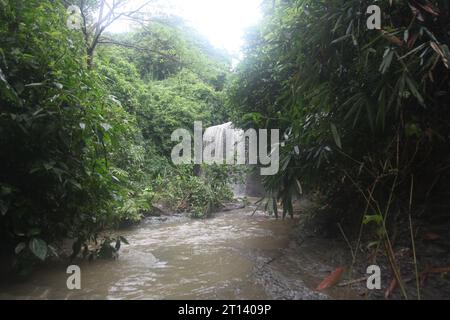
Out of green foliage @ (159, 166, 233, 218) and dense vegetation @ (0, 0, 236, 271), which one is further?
green foliage @ (159, 166, 233, 218)

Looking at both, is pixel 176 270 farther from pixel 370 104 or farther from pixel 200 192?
pixel 200 192

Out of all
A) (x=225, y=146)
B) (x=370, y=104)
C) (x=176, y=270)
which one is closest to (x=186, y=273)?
(x=176, y=270)

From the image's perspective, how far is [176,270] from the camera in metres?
3.22

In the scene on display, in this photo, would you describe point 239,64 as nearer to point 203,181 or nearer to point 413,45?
point 203,181

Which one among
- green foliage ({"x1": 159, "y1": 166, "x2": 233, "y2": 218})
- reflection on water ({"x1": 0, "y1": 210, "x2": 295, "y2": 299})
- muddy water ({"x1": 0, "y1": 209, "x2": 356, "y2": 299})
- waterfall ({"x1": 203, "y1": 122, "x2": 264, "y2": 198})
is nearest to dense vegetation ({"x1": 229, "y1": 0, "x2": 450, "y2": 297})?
muddy water ({"x1": 0, "y1": 209, "x2": 356, "y2": 299})

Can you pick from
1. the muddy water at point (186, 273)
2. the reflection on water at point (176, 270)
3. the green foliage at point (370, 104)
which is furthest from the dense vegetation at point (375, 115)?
the reflection on water at point (176, 270)

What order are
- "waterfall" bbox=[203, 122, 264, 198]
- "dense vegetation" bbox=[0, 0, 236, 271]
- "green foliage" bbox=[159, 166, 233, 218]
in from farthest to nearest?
1. "waterfall" bbox=[203, 122, 264, 198]
2. "green foliage" bbox=[159, 166, 233, 218]
3. "dense vegetation" bbox=[0, 0, 236, 271]

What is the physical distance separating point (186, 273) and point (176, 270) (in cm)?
16

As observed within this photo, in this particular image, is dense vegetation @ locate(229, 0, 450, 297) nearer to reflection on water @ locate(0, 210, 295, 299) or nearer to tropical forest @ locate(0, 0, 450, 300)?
tropical forest @ locate(0, 0, 450, 300)

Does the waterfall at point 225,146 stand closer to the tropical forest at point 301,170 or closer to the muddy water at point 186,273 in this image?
the muddy water at point 186,273

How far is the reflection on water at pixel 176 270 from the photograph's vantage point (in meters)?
2.57

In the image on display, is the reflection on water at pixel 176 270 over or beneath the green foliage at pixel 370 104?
beneath

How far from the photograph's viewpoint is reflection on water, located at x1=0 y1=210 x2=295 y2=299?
→ 2568 millimetres

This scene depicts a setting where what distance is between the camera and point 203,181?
8.65m
